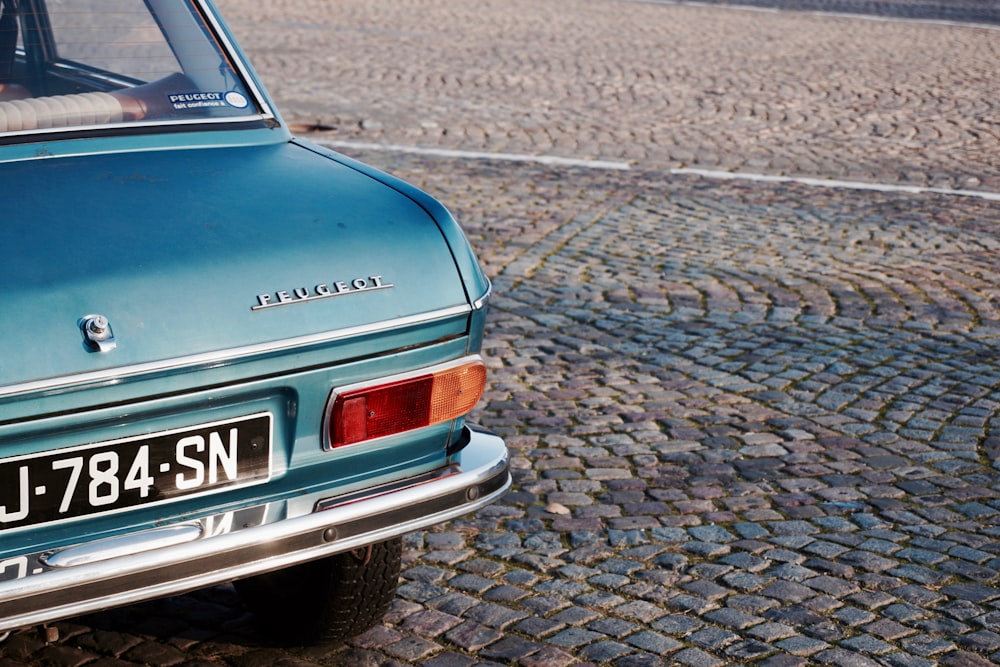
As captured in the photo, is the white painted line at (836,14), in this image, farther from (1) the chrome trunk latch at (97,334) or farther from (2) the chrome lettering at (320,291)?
(1) the chrome trunk latch at (97,334)

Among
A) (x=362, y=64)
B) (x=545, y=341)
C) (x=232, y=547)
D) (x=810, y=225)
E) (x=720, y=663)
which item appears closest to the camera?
(x=232, y=547)

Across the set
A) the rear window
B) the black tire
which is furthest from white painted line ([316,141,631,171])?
the black tire

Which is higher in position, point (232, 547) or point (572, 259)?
point (232, 547)

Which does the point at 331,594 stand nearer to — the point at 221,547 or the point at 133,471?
the point at 221,547

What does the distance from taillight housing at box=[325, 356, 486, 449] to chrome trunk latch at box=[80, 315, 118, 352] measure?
0.53 meters

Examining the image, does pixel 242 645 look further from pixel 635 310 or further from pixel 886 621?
pixel 635 310

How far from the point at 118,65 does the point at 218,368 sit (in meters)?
1.54

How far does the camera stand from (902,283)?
7184 mm

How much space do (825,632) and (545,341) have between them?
2.77m

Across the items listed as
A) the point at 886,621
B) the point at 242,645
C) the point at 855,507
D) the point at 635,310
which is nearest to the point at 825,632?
the point at 886,621

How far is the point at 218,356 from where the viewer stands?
272 centimetres

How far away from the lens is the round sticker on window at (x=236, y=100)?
371 cm

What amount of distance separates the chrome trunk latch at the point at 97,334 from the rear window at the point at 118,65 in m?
1.02

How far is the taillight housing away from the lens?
115 inches
